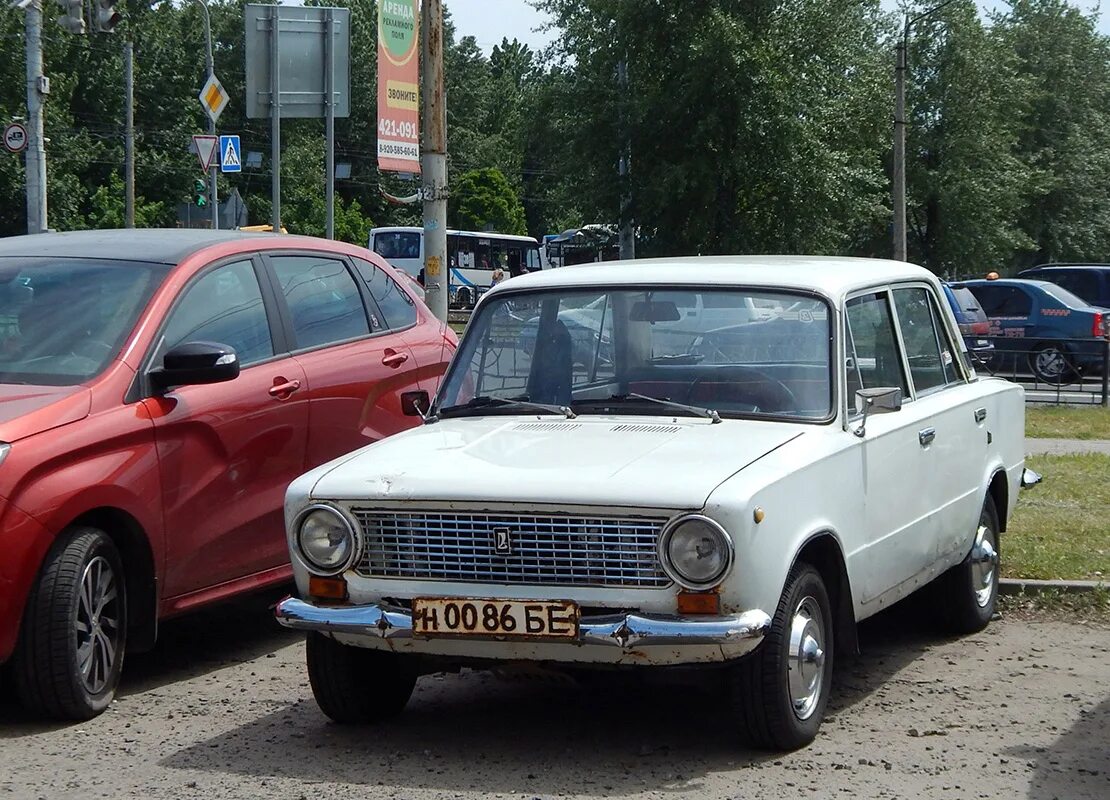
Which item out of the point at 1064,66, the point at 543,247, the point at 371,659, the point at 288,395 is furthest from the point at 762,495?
the point at 543,247

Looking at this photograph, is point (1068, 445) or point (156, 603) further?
point (1068, 445)

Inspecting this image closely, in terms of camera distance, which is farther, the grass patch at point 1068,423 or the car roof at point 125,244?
the grass patch at point 1068,423

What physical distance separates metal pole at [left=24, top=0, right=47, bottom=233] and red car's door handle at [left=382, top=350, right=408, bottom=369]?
1364 cm

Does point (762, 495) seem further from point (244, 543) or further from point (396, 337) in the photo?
point (396, 337)

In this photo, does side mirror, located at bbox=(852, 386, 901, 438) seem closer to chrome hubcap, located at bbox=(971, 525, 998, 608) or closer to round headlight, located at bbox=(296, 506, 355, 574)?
chrome hubcap, located at bbox=(971, 525, 998, 608)

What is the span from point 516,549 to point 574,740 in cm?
87

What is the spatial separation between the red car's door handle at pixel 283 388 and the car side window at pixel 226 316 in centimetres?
14

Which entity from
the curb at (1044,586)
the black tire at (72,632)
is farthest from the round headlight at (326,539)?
the curb at (1044,586)

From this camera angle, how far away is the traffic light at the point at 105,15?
2167 centimetres

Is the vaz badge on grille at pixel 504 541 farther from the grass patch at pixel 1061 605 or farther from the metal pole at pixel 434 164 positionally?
the metal pole at pixel 434 164

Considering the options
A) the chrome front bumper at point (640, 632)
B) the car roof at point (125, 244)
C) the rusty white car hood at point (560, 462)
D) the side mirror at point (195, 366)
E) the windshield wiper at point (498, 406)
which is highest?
the car roof at point (125, 244)

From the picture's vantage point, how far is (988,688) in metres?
6.40

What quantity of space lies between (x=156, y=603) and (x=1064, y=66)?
61.2m

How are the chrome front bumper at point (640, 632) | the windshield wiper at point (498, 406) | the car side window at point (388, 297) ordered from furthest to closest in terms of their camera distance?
1. the car side window at point (388, 297)
2. the windshield wiper at point (498, 406)
3. the chrome front bumper at point (640, 632)
